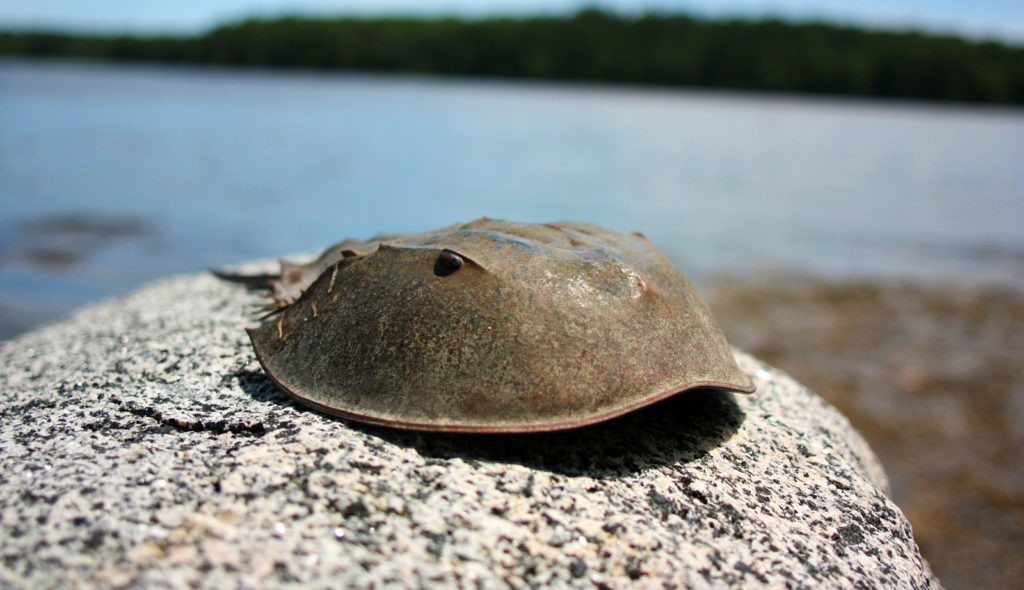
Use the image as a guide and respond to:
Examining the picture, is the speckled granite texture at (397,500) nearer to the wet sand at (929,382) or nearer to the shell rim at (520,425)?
the shell rim at (520,425)

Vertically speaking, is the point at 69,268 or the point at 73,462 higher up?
the point at 73,462

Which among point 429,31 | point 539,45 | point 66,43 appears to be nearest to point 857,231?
point 539,45

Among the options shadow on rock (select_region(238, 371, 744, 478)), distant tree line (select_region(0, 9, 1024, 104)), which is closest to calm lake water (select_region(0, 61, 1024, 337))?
shadow on rock (select_region(238, 371, 744, 478))

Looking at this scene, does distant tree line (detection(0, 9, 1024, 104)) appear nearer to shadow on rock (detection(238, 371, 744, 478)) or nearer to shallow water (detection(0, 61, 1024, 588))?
shallow water (detection(0, 61, 1024, 588))

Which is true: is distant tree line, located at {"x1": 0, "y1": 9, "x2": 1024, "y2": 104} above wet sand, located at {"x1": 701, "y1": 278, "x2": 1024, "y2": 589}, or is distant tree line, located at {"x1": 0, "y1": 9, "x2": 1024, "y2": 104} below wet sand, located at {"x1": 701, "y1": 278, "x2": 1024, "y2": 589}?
above

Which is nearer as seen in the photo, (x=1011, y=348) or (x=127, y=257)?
(x=1011, y=348)

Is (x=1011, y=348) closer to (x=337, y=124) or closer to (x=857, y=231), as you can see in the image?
(x=857, y=231)

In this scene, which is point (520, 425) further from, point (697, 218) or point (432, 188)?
point (697, 218)
